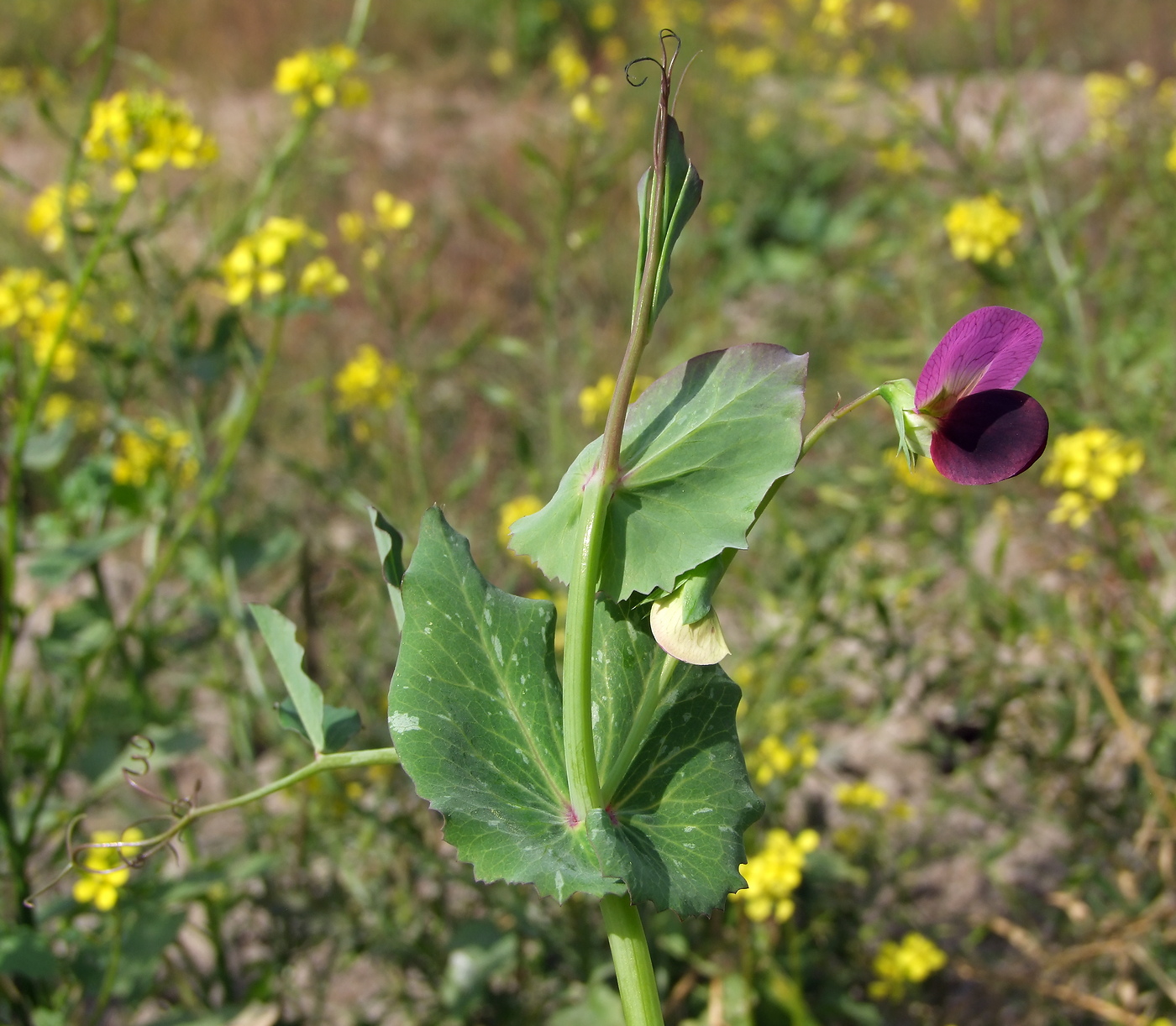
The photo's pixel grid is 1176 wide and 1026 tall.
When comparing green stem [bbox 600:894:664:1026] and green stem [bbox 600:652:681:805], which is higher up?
green stem [bbox 600:652:681:805]

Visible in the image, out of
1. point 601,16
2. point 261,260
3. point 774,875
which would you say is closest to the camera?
point 774,875

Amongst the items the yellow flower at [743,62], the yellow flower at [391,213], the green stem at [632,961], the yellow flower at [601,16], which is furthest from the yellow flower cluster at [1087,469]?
the yellow flower at [601,16]

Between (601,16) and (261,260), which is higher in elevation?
(601,16)

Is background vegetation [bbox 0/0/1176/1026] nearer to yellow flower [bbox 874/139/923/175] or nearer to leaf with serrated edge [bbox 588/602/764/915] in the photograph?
yellow flower [bbox 874/139/923/175]

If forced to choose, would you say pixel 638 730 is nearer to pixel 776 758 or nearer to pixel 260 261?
pixel 776 758

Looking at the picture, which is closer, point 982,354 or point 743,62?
point 982,354

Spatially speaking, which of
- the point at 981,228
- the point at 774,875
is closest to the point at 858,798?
the point at 774,875

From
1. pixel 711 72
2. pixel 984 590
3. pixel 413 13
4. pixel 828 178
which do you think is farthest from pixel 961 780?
pixel 413 13

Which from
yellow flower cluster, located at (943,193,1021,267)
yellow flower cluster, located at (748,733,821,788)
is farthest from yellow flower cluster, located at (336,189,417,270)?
yellow flower cluster, located at (748,733,821,788)
